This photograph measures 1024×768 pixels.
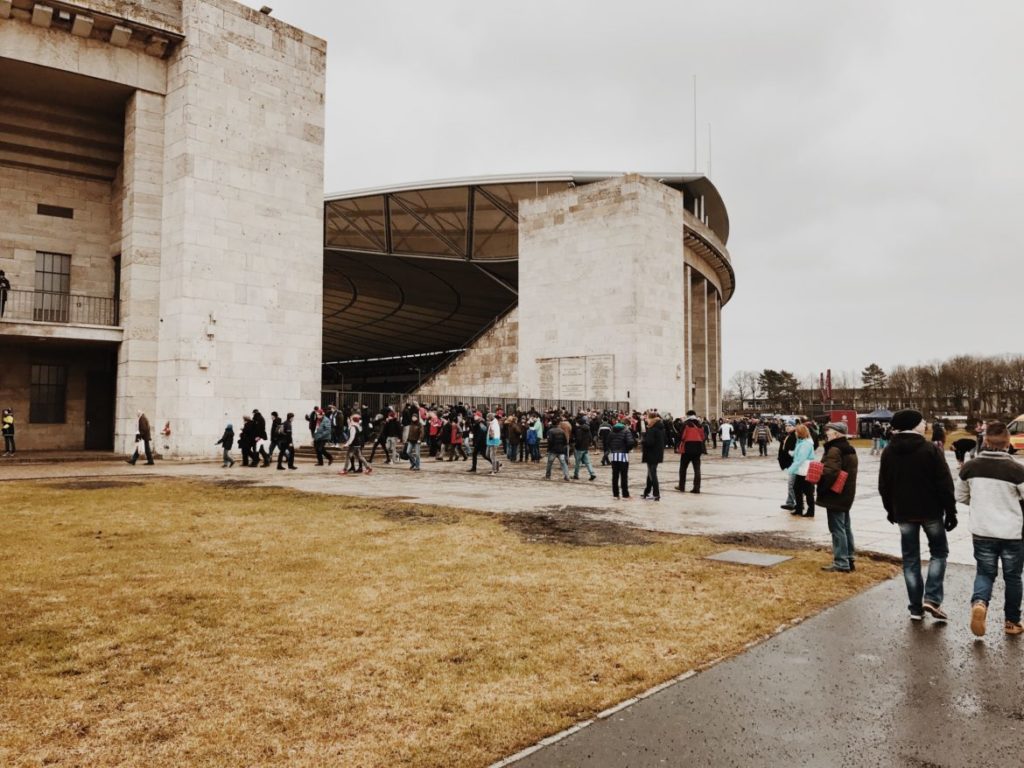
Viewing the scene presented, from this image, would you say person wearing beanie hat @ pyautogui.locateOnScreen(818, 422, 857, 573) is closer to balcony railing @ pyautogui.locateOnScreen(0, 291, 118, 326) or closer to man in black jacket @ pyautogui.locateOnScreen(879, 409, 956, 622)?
man in black jacket @ pyautogui.locateOnScreen(879, 409, 956, 622)

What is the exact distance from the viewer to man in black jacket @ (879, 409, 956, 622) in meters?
5.95

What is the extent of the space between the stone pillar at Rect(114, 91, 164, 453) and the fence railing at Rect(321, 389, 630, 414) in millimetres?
6674

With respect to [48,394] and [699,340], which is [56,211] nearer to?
[48,394]

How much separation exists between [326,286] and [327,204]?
1217 centimetres

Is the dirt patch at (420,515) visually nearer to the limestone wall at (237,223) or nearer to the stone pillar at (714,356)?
the limestone wall at (237,223)

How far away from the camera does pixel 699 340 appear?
49.3m

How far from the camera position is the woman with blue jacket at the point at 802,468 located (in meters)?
11.8

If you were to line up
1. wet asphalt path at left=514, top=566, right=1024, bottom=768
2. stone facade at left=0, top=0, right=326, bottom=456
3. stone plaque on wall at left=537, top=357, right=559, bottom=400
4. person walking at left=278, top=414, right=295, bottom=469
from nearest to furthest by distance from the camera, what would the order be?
wet asphalt path at left=514, top=566, right=1024, bottom=768 < person walking at left=278, top=414, right=295, bottom=469 < stone facade at left=0, top=0, right=326, bottom=456 < stone plaque on wall at left=537, top=357, right=559, bottom=400

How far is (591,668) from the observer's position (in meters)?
4.60

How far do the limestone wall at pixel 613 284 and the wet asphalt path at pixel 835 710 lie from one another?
30697 millimetres

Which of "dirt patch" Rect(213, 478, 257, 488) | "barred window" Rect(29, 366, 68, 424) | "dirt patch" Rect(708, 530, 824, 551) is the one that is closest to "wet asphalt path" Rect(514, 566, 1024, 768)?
"dirt patch" Rect(708, 530, 824, 551)

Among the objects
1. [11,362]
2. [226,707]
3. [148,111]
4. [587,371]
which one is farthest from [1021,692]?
[587,371]

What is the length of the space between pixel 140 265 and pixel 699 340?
36107mm

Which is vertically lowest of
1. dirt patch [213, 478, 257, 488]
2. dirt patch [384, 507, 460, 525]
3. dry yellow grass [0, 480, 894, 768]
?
dry yellow grass [0, 480, 894, 768]
